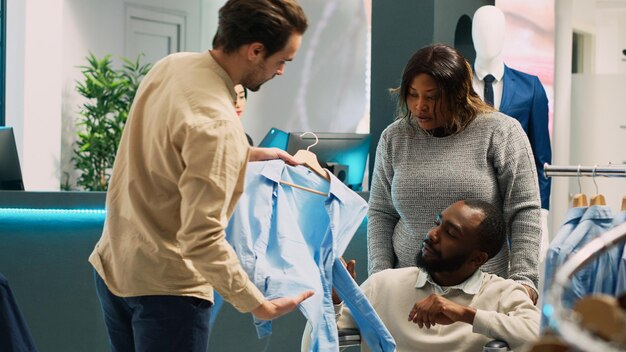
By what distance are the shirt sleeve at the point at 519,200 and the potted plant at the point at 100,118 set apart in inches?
201

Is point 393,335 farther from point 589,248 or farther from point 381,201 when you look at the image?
point 589,248

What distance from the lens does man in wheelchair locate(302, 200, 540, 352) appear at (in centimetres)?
254

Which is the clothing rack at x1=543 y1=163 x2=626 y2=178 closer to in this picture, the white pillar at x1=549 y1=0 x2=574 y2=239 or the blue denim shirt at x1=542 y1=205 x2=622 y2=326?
the blue denim shirt at x1=542 y1=205 x2=622 y2=326

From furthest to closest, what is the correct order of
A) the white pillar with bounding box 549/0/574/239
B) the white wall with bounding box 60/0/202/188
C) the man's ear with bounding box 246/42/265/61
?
1. the white wall with bounding box 60/0/202/188
2. the white pillar with bounding box 549/0/574/239
3. the man's ear with bounding box 246/42/265/61

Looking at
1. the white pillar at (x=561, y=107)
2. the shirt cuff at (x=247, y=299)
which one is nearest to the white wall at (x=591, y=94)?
the white pillar at (x=561, y=107)

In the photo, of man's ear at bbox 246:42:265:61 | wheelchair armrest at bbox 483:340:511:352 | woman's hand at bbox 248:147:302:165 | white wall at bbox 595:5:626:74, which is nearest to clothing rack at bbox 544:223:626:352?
man's ear at bbox 246:42:265:61

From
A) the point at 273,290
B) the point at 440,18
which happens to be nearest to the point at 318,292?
the point at 273,290

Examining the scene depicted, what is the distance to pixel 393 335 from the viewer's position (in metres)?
2.73

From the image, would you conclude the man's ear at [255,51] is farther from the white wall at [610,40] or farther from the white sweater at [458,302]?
the white wall at [610,40]

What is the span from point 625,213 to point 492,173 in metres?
0.37

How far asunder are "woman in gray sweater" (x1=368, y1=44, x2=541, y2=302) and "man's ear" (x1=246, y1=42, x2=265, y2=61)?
0.81m

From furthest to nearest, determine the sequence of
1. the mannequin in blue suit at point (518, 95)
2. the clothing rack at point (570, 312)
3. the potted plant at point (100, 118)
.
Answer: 1. the potted plant at point (100, 118)
2. the mannequin in blue suit at point (518, 95)
3. the clothing rack at point (570, 312)

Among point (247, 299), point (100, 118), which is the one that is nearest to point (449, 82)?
point (247, 299)

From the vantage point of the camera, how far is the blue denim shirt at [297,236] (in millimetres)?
2555
